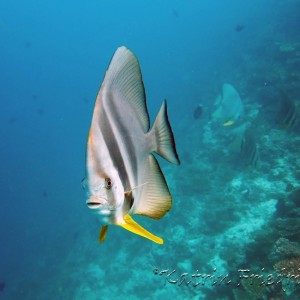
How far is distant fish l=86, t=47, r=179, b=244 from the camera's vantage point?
→ 916 mm

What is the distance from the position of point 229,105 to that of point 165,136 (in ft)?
13.5

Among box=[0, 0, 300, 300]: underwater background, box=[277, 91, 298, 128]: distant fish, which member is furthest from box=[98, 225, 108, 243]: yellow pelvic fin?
box=[277, 91, 298, 128]: distant fish

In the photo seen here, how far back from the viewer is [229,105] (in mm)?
4863

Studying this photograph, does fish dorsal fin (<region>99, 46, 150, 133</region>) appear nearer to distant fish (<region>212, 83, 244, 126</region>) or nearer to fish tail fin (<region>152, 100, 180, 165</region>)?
fish tail fin (<region>152, 100, 180, 165</region>)

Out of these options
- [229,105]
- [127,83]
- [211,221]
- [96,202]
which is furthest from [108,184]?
[211,221]

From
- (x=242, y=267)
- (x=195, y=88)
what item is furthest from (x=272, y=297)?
(x=195, y=88)

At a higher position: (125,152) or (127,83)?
(127,83)

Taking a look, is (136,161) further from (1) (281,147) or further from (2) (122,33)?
(2) (122,33)

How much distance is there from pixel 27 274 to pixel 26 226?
32.9ft

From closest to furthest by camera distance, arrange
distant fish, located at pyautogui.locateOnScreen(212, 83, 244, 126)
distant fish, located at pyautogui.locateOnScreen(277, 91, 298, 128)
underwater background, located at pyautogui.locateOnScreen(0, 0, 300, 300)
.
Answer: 1. distant fish, located at pyautogui.locateOnScreen(277, 91, 298, 128)
2. distant fish, located at pyautogui.locateOnScreen(212, 83, 244, 126)
3. underwater background, located at pyautogui.locateOnScreen(0, 0, 300, 300)

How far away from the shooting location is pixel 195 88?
2159 cm

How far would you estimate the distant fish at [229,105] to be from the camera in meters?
4.76

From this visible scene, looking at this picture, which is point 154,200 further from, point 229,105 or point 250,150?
point 250,150

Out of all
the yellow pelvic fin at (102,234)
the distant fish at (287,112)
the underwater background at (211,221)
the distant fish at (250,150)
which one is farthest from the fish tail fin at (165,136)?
the distant fish at (250,150)
